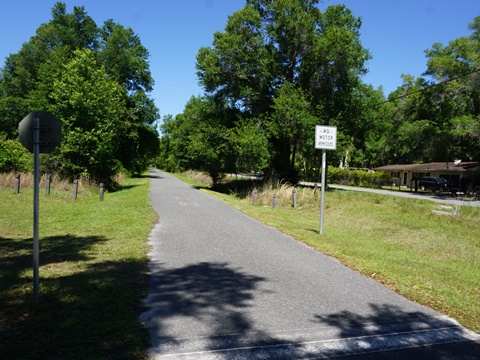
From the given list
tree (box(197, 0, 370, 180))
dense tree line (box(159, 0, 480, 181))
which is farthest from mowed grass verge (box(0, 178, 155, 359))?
tree (box(197, 0, 370, 180))

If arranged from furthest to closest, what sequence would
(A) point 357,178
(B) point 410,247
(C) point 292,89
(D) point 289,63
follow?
(A) point 357,178
(D) point 289,63
(C) point 292,89
(B) point 410,247

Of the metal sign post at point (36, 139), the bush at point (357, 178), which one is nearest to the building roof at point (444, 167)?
the bush at point (357, 178)

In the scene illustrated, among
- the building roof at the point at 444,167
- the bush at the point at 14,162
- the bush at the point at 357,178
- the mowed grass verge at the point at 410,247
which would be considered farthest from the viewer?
the bush at the point at 357,178

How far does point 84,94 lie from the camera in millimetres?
23781

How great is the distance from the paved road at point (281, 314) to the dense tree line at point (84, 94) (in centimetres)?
1802

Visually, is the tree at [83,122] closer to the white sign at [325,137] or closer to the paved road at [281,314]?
the white sign at [325,137]

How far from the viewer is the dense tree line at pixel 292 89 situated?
26234mm

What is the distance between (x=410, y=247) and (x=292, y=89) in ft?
59.1

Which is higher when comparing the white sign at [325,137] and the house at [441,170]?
the white sign at [325,137]

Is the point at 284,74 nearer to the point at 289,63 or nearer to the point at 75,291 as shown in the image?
the point at 289,63

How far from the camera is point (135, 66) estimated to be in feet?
142

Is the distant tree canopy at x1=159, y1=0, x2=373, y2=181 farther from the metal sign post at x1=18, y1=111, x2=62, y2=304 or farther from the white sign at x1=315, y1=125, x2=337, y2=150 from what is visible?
the metal sign post at x1=18, y1=111, x2=62, y2=304

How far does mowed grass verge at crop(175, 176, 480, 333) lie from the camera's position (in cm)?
599

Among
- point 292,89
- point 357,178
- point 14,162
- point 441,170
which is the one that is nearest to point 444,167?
point 441,170
